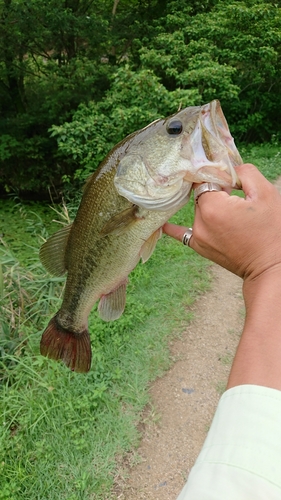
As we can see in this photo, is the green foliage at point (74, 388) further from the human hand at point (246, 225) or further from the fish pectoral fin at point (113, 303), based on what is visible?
the human hand at point (246, 225)

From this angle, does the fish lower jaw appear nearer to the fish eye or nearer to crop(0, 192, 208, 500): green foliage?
the fish eye

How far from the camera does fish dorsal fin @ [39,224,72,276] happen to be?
196 centimetres

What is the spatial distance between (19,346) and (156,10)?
10.6 meters

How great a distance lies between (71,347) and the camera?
2115 mm

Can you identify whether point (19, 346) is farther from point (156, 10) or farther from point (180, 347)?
point (156, 10)

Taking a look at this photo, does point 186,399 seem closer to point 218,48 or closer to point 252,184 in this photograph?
point 252,184

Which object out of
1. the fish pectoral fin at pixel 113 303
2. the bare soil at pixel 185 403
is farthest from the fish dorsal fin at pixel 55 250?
the bare soil at pixel 185 403

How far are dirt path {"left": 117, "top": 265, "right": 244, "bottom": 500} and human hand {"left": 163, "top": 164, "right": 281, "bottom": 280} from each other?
6.56ft

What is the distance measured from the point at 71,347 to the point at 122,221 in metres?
0.86

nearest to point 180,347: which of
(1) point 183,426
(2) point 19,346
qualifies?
(1) point 183,426

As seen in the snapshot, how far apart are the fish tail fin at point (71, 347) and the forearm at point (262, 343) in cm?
121

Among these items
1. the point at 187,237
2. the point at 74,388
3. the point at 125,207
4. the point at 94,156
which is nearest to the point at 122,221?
the point at 125,207

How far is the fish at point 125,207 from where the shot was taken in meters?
1.46

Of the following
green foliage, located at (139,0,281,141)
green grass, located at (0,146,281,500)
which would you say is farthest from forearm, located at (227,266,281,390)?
green foliage, located at (139,0,281,141)
